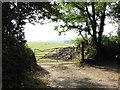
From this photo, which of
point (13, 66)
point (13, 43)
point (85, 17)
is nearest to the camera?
point (13, 66)

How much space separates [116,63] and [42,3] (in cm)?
897

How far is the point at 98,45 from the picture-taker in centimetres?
1234

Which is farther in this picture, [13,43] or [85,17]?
[85,17]

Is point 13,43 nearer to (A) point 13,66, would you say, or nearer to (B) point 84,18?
(A) point 13,66

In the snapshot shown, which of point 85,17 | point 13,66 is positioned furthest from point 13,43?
point 85,17

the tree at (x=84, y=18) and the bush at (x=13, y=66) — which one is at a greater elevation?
the tree at (x=84, y=18)

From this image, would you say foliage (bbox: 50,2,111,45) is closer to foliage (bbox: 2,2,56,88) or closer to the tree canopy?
the tree canopy

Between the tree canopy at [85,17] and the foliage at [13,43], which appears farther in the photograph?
the tree canopy at [85,17]

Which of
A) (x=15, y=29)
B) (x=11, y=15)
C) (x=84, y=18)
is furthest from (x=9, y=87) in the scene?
(x=84, y=18)

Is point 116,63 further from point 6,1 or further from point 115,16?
point 6,1

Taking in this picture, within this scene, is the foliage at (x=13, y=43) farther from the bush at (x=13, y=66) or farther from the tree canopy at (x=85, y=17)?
the tree canopy at (x=85, y=17)

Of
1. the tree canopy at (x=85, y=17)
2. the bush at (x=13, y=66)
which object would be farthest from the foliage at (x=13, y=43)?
the tree canopy at (x=85, y=17)

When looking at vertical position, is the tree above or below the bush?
above

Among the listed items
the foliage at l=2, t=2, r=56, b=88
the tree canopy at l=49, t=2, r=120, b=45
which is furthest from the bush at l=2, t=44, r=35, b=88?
the tree canopy at l=49, t=2, r=120, b=45
